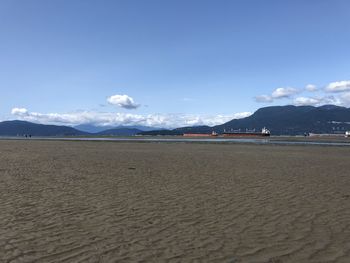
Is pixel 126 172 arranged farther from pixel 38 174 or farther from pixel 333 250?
pixel 333 250

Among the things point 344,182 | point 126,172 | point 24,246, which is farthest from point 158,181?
point 24,246

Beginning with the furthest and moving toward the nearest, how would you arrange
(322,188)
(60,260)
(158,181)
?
1. (158,181)
2. (322,188)
3. (60,260)

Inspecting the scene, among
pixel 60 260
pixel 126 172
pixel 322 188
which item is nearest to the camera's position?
pixel 60 260

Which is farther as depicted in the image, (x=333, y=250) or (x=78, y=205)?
(x=78, y=205)

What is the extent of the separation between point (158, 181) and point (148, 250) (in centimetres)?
1023

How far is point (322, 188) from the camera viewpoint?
52.5 ft

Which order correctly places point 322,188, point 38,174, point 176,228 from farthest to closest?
point 38,174
point 322,188
point 176,228

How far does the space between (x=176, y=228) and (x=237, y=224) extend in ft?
5.65

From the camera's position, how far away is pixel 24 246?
7824 millimetres

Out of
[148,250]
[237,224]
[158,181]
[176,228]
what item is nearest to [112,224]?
[176,228]

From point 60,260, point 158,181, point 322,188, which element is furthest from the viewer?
point 158,181

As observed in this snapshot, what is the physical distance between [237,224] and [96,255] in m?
4.14

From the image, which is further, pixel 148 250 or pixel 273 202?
pixel 273 202

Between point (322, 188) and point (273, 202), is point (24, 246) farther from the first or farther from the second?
point (322, 188)
